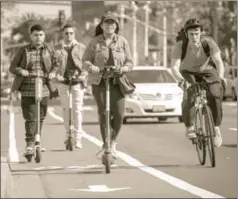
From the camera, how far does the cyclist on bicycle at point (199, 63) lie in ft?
12.5

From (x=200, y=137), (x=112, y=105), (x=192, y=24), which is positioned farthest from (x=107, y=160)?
(x=192, y=24)

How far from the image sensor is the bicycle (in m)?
4.21

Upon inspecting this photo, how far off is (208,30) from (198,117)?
72 centimetres

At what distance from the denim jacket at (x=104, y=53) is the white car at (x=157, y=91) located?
1.26 ft

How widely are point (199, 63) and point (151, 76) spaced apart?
114 cm

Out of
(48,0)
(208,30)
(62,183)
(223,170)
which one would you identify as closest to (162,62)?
(208,30)

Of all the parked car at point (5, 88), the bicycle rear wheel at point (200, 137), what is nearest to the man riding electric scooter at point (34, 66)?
the parked car at point (5, 88)

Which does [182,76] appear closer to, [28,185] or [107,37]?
[107,37]

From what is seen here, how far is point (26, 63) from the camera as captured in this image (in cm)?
419

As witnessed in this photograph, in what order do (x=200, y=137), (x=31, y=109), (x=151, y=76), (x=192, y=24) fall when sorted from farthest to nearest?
(x=200, y=137) → (x=151, y=76) → (x=31, y=109) → (x=192, y=24)

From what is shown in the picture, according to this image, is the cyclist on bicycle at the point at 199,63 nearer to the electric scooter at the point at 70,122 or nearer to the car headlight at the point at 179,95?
the car headlight at the point at 179,95

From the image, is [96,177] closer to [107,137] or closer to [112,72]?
[107,137]

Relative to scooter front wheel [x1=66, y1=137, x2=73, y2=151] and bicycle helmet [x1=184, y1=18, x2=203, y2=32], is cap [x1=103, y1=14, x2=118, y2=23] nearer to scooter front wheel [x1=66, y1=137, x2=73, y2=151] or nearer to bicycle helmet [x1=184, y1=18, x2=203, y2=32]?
bicycle helmet [x1=184, y1=18, x2=203, y2=32]

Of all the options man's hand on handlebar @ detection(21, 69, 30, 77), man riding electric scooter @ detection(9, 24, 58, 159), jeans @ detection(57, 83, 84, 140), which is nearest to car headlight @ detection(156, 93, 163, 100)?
jeans @ detection(57, 83, 84, 140)
